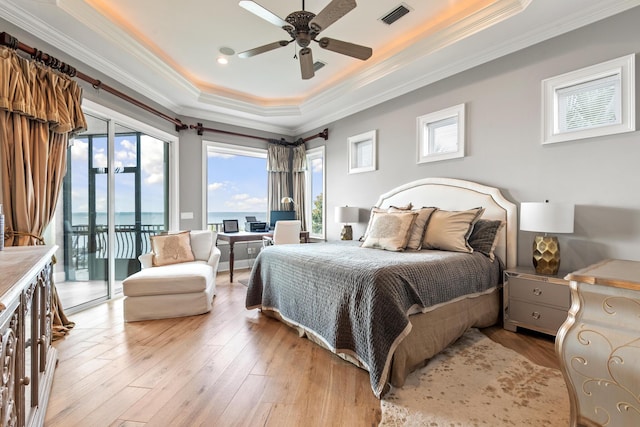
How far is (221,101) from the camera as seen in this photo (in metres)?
4.62

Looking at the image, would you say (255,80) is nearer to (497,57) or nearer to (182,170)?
(182,170)

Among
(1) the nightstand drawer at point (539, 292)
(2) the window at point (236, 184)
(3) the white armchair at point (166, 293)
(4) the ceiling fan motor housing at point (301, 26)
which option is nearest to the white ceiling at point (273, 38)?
(4) the ceiling fan motor housing at point (301, 26)

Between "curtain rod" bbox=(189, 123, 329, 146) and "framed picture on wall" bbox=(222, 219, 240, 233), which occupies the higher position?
"curtain rod" bbox=(189, 123, 329, 146)

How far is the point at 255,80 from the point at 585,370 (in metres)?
4.47

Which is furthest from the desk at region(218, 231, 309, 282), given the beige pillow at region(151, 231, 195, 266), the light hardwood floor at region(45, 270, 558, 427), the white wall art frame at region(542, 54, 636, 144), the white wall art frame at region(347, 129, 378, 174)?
the white wall art frame at region(542, 54, 636, 144)

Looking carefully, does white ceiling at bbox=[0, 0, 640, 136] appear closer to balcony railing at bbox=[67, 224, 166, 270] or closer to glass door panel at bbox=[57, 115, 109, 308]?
glass door panel at bbox=[57, 115, 109, 308]

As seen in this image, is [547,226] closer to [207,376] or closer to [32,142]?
[207,376]

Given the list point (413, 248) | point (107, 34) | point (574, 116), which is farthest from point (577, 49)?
point (107, 34)

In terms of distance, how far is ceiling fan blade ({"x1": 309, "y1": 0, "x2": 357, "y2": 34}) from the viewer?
204 cm

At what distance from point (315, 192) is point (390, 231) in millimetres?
2958

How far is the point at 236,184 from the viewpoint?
627 centimetres

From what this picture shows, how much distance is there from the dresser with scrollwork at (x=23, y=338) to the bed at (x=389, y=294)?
156cm

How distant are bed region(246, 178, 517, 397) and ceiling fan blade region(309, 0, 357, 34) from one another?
72.1 inches

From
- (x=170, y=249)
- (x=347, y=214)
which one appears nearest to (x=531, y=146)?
(x=347, y=214)
